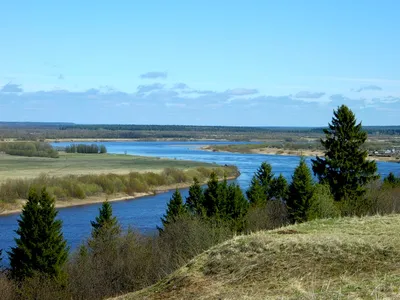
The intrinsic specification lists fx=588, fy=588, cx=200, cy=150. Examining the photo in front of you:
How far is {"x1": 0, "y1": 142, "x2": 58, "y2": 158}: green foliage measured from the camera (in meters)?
95.1

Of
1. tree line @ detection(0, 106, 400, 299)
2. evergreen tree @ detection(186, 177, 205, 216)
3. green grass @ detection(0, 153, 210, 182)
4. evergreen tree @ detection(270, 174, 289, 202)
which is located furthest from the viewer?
green grass @ detection(0, 153, 210, 182)

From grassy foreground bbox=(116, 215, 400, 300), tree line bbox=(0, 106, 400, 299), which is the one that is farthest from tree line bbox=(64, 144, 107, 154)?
grassy foreground bbox=(116, 215, 400, 300)

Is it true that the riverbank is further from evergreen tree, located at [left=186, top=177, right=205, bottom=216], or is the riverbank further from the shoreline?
evergreen tree, located at [left=186, top=177, right=205, bottom=216]

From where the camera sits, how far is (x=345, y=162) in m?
27.9

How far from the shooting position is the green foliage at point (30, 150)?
95062mm

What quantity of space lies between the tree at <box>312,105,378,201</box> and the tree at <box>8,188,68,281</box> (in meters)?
13.0

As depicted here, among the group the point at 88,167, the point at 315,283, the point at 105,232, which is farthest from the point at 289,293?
the point at 88,167

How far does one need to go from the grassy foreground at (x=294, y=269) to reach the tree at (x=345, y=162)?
18423 millimetres

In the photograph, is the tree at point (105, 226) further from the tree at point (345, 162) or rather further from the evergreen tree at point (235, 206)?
the tree at point (345, 162)

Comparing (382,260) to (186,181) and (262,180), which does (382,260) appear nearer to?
(262,180)

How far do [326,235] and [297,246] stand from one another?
0.87 m

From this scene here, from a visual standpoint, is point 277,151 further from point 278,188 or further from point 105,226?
point 105,226

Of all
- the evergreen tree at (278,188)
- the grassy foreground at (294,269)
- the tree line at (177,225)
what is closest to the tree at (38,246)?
the tree line at (177,225)

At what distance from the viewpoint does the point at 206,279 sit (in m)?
8.31
